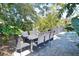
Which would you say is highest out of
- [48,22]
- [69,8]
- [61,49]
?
[69,8]

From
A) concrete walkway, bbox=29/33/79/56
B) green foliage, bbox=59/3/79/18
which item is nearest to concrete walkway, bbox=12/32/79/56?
concrete walkway, bbox=29/33/79/56

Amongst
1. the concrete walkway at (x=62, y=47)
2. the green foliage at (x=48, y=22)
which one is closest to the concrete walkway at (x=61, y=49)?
the concrete walkway at (x=62, y=47)

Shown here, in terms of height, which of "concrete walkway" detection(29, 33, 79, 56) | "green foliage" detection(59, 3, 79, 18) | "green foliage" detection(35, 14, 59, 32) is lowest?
"concrete walkway" detection(29, 33, 79, 56)

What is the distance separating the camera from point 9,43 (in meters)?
1.79

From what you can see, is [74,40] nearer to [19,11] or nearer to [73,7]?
[73,7]

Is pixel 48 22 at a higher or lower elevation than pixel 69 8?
lower

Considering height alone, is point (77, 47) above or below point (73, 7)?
below

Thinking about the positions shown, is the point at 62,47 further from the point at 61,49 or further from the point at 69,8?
the point at 69,8

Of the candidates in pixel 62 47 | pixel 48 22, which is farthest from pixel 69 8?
pixel 62 47

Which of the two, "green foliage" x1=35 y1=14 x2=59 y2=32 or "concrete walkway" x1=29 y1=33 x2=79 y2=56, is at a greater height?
"green foliage" x1=35 y1=14 x2=59 y2=32

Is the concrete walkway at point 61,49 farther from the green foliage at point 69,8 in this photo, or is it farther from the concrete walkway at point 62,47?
the green foliage at point 69,8

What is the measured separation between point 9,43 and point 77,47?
1.83 feet

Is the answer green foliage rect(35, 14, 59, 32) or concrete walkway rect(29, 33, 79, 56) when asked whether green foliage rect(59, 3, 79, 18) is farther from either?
concrete walkway rect(29, 33, 79, 56)

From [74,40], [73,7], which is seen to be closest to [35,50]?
[74,40]
